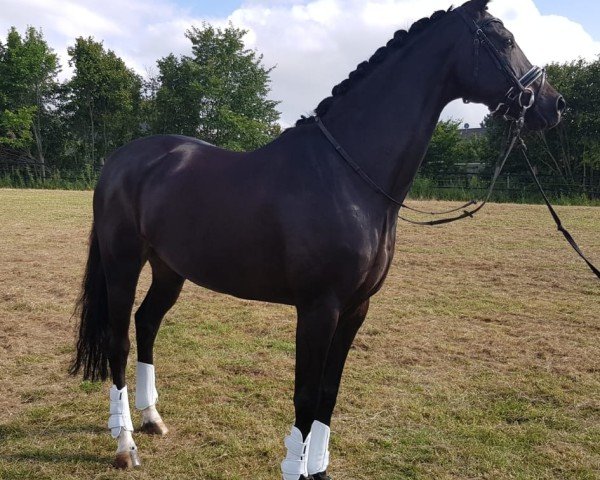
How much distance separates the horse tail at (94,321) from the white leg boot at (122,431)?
1.53 ft

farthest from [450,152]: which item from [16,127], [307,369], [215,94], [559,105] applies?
[16,127]

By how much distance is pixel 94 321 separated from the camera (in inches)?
127

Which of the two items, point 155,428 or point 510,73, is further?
point 155,428

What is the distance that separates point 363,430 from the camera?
124 inches

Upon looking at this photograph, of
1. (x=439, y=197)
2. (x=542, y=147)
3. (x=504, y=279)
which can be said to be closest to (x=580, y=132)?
(x=542, y=147)

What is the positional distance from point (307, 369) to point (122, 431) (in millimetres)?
1327

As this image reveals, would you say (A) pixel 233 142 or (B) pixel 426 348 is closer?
(B) pixel 426 348

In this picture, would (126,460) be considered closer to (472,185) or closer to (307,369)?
(307,369)

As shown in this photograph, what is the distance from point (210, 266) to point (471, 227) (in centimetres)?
1151

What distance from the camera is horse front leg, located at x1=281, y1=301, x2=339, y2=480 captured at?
87.7 inches

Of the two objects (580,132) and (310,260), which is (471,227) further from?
(580,132)

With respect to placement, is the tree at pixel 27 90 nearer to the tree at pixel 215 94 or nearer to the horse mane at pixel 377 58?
the tree at pixel 215 94

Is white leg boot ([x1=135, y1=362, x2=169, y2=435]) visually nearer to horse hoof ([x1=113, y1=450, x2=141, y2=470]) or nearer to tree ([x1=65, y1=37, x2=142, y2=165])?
horse hoof ([x1=113, y1=450, x2=141, y2=470])

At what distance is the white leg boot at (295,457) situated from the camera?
2.38 m
